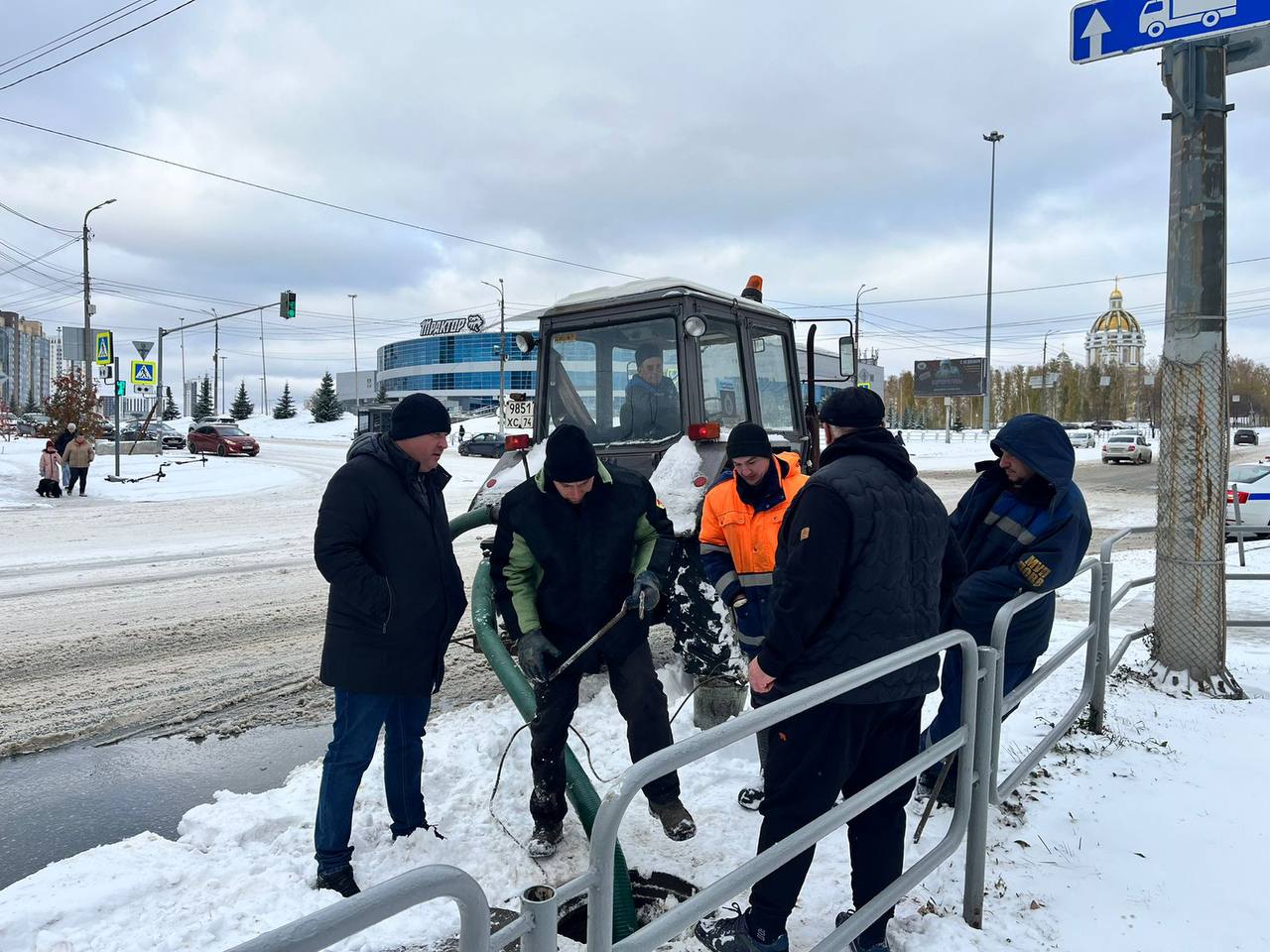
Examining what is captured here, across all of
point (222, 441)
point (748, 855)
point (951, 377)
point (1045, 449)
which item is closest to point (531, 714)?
point (748, 855)

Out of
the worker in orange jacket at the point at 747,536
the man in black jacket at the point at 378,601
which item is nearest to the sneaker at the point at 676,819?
the worker in orange jacket at the point at 747,536

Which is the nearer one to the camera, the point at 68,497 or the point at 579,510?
the point at 579,510

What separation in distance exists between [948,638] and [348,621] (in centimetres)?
211

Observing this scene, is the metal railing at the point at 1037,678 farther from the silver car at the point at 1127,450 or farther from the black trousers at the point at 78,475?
the silver car at the point at 1127,450

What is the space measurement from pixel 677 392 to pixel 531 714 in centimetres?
257

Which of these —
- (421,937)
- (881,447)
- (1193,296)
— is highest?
(1193,296)

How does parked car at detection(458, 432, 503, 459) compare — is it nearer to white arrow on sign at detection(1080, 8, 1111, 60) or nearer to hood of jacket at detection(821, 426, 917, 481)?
white arrow on sign at detection(1080, 8, 1111, 60)

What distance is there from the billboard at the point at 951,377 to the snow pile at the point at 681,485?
196 ft

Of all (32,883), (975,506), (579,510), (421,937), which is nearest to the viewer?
(421,937)

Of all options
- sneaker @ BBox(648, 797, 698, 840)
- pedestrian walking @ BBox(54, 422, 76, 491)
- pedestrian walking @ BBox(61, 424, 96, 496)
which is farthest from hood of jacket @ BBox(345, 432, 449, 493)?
pedestrian walking @ BBox(54, 422, 76, 491)

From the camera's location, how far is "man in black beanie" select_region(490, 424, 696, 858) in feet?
11.3

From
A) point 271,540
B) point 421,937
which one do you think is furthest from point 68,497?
point 421,937

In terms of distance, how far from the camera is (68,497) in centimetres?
1791

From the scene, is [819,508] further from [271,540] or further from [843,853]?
[271,540]
